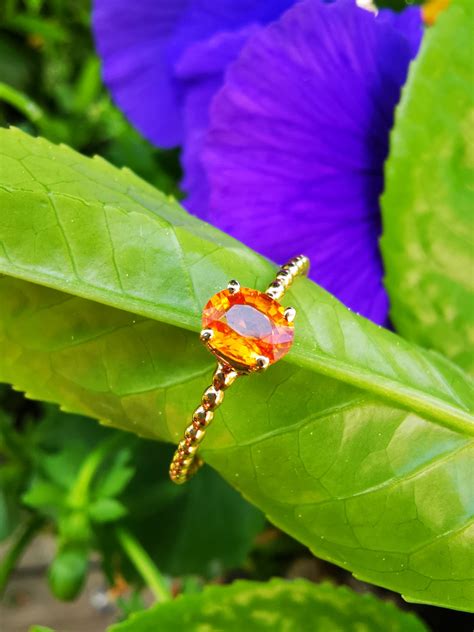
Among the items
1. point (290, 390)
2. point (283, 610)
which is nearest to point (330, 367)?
point (290, 390)

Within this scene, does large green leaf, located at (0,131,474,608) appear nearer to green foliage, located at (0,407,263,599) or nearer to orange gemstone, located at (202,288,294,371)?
orange gemstone, located at (202,288,294,371)

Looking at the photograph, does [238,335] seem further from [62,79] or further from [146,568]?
[62,79]

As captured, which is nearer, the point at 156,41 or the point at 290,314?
the point at 290,314

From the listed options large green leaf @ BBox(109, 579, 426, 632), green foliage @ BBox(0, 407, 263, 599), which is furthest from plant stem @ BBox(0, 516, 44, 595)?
large green leaf @ BBox(109, 579, 426, 632)

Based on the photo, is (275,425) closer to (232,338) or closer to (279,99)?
(232,338)

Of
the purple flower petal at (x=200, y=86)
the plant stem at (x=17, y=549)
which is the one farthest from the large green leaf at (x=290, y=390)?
the plant stem at (x=17, y=549)
